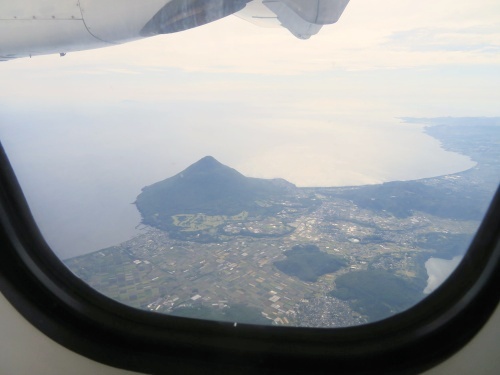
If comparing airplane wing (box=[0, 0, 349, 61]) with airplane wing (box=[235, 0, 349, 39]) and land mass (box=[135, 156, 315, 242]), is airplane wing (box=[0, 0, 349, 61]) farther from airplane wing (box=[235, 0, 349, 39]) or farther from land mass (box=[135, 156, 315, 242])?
land mass (box=[135, 156, 315, 242])

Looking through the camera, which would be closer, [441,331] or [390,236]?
[441,331]

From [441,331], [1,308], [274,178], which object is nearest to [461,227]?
[441,331]

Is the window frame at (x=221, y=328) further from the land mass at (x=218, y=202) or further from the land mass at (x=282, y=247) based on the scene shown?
the land mass at (x=218, y=202)

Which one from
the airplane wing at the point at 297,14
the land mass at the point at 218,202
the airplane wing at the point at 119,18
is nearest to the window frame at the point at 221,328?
the land mass at the point at 218,202

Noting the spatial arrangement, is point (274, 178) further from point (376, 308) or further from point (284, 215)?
point (376, 308)

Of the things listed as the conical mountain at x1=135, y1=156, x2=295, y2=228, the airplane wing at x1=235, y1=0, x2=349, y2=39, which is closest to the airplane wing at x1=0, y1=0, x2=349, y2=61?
the airplane wing at x1=235, y1=0, x2=349, y2=39

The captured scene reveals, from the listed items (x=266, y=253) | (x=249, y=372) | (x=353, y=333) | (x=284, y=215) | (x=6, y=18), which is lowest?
(x=249, y=372)

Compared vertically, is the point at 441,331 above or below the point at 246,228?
below
